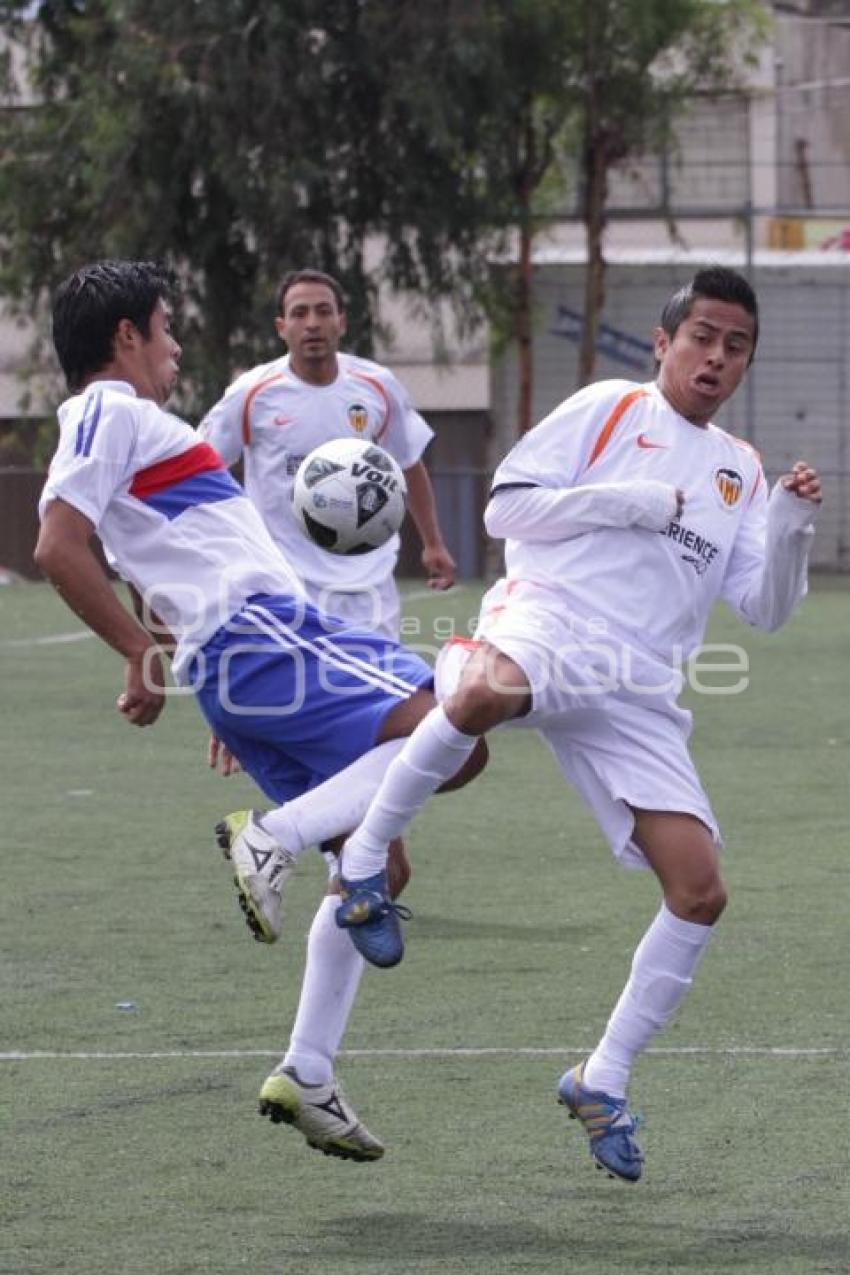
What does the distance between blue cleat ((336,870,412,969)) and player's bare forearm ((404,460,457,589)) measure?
4055 millimetres

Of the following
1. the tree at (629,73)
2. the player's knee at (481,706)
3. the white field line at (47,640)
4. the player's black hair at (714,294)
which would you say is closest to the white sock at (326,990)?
the player's knee at (481,706)

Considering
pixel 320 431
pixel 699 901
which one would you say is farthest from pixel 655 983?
pixel 320 431

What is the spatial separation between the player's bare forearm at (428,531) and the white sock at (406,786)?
3.90 meters

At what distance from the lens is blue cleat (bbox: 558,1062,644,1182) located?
5152 millimetres

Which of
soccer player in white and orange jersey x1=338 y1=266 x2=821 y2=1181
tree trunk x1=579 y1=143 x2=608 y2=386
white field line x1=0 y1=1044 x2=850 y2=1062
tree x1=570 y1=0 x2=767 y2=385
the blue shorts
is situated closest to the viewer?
soccer player in white and orange jersey x1=338 y1=266 x2=821 y2=1181

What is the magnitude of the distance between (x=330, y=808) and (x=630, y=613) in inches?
30.6

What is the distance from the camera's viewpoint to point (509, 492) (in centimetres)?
571

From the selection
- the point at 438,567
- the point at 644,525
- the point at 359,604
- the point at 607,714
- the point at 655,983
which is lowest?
the point at 359,604

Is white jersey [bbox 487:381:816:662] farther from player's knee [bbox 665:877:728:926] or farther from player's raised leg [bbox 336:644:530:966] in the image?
player's knee [bbox 665:877:728:926]

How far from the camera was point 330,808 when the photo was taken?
18.7 ft

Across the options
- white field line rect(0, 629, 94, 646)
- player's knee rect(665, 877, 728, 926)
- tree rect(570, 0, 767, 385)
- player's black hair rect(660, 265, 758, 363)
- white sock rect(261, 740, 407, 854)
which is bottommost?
white field line rect(0, 629, 94, 646)

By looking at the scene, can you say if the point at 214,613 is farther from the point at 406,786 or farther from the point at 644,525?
the point at 644,525

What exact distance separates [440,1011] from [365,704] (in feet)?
4.95

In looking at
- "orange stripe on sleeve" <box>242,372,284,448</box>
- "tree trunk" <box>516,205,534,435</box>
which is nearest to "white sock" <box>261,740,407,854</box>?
"orange stripe on sleeve" <box>242,372,284,448</box>
